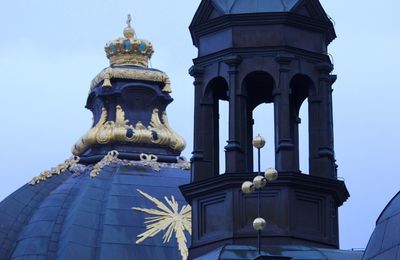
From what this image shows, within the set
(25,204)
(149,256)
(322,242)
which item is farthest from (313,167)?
(25,204)

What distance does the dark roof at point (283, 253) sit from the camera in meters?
63.0

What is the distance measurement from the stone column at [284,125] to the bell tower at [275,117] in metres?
0.03

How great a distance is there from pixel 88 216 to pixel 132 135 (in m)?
7.51

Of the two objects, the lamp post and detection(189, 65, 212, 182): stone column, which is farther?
detection(189, 65, 212, 182): stone column

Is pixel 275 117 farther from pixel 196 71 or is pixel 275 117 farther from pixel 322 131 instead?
pixel 196 71

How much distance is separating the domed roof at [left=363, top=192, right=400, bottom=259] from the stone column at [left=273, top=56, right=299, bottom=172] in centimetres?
594

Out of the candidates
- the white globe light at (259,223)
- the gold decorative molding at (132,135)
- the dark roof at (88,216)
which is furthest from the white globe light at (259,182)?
the gold decorative molding at (132,135)

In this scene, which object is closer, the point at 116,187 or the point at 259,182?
the point at 259,182

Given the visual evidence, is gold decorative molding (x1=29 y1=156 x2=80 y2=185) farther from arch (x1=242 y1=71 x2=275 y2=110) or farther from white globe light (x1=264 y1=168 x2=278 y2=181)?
white globe light (x1=264 y1=168 x2=278 y2=181)

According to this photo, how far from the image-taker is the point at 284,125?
216ft

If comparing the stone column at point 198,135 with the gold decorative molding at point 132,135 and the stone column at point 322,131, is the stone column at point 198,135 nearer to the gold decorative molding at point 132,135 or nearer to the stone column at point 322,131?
the stone column at point 322,131

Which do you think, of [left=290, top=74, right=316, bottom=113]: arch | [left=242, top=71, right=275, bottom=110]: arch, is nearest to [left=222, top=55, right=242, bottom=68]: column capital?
[left=242, top=71, right=275, bottom=110]: arch

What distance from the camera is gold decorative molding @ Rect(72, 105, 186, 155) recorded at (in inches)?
4422

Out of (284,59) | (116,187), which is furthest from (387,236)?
(116,187)
